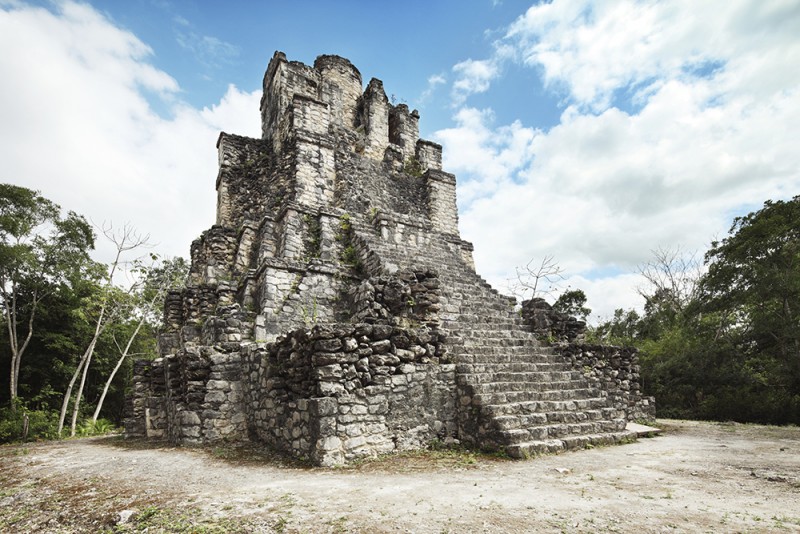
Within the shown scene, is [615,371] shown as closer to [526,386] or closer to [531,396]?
[526,386]

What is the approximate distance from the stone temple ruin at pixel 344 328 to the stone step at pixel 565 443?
0.03 m

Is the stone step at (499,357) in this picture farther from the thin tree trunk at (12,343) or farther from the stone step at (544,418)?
the thin tree trunk at (12,343)

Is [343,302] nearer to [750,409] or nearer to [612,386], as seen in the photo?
[612,386]

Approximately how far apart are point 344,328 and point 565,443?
359 centimetres

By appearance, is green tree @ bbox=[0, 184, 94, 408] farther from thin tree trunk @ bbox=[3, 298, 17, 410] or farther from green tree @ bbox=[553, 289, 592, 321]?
green tree @ bbox=[553, 289, 592, 321]

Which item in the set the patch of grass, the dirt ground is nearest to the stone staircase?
the dirt ground

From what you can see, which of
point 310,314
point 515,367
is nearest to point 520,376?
point 515,367

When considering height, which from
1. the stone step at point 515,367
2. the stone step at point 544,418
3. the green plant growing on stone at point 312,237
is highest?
the green plant growing on stone at point 312,237

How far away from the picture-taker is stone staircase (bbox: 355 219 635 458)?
5.85 m

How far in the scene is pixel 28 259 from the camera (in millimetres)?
15883

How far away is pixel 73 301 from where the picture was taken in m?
17.3

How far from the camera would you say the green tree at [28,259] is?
1552 cm

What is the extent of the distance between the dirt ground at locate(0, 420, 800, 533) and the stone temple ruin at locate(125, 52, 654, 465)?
676 millimetres

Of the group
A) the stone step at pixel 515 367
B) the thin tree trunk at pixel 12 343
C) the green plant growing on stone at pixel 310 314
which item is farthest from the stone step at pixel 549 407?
the thin tree trunk at pixel 12 343
